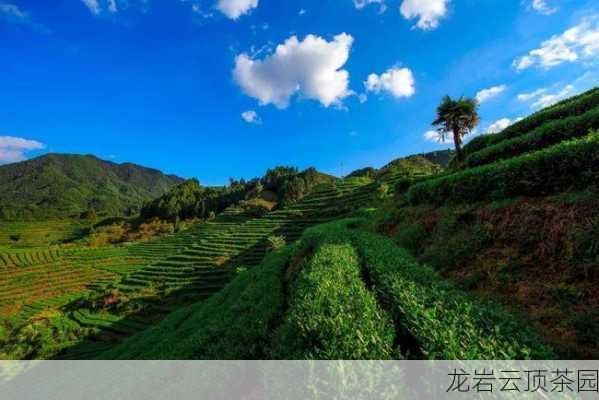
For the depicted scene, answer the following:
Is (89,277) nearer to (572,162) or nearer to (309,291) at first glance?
(309,291)

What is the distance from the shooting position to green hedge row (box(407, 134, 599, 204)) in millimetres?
7582

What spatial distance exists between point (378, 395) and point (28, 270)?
98.0m

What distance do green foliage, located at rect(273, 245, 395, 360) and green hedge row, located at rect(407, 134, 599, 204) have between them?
7.10 metres

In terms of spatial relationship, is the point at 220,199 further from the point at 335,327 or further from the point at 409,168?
the point at 335,327

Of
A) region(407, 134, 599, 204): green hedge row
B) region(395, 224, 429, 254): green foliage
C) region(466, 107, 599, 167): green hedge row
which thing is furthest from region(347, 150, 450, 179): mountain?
region(407, 134, 599, 204): green hedge row

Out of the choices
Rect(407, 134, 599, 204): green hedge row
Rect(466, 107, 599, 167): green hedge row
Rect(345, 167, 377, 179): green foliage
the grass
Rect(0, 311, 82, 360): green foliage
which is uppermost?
Rect(345, 167, 377, 179): green foliage

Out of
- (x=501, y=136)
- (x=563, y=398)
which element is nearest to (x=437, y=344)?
(x=563, y=398)

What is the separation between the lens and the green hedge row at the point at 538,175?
24.9 ft

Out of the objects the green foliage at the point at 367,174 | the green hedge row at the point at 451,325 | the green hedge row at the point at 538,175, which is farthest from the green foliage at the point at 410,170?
the green hedge row at the point at 451,325

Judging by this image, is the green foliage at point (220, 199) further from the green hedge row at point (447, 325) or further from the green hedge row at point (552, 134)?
the green hedge row at point (447, 325)

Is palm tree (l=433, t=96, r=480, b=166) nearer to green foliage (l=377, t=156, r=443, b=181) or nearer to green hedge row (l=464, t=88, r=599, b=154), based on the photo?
green hedge row (l=464, t=88, r=599, b=154)

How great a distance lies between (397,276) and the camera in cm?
727

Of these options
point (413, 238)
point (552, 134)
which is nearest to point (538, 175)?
point (413, 238)

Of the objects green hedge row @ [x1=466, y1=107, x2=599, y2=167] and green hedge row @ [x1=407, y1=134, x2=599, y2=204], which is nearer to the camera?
green hedge row @ [x1=407, y1=134, x2=599, y2=204]
